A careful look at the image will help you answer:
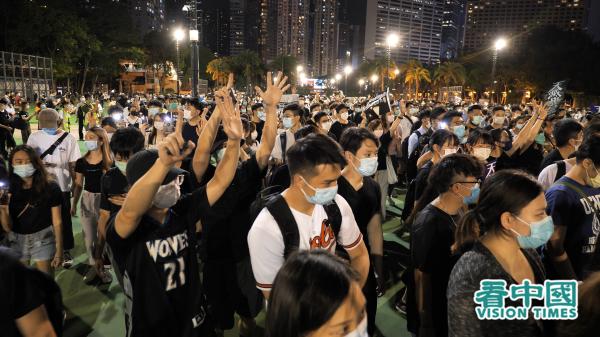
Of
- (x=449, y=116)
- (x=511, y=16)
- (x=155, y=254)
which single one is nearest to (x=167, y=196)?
(x=155, y=254)

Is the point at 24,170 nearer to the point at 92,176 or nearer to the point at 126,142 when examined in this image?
the point at 126,142

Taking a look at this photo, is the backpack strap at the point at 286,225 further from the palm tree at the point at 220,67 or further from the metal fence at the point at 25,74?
the palm tree at the point at 220,67

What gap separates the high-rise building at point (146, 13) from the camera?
367 ft

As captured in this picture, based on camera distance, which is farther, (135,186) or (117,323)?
(117,323)

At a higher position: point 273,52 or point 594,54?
point 273,52

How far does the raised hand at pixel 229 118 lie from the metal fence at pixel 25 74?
35.2 meters

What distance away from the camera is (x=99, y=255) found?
488 cm

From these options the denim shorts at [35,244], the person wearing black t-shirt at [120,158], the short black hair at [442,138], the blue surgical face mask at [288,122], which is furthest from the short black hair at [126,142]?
the blue surgical face mask at [288,122]

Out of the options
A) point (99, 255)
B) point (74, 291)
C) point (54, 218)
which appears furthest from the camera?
point (74, 291)

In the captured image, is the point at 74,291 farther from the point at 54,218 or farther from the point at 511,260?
the point at 511,260

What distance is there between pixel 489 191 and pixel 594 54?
5744 cm

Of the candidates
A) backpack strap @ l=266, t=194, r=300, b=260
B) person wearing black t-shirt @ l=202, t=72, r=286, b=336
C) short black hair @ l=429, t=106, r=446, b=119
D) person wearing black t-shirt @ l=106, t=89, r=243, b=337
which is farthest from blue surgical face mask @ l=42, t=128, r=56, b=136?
short black hair @ l=429, t=106, r=446, b=119

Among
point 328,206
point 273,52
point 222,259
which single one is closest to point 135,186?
point 328,206

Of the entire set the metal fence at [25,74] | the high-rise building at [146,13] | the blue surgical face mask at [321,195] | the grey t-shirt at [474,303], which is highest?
the high-rise building at [146,13]
